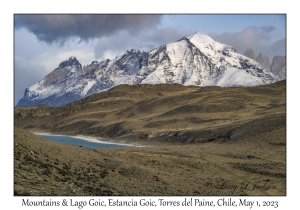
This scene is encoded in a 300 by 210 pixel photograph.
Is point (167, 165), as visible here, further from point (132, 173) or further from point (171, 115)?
point (171, 115)

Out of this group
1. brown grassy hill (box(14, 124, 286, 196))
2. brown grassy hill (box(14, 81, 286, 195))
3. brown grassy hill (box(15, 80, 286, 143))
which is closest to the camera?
brown grassy hill (box(14, 124, 286, 196))

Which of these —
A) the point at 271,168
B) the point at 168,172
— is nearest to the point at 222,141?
the point at 271,168

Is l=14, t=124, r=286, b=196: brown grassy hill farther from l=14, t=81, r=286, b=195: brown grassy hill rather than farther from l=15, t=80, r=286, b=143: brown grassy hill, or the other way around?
l=15, t=80, r=286, b=143: brown grassy hill

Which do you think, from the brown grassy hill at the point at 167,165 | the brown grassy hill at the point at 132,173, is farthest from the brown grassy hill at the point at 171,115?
the brown grassy hill at the point at 132,173

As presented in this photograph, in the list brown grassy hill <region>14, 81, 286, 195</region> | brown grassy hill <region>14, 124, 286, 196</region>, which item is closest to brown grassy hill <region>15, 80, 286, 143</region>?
brown grassy hill <region>14, 81, 286, 195</region>

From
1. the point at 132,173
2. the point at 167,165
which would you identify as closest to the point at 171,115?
the point at 167,165
